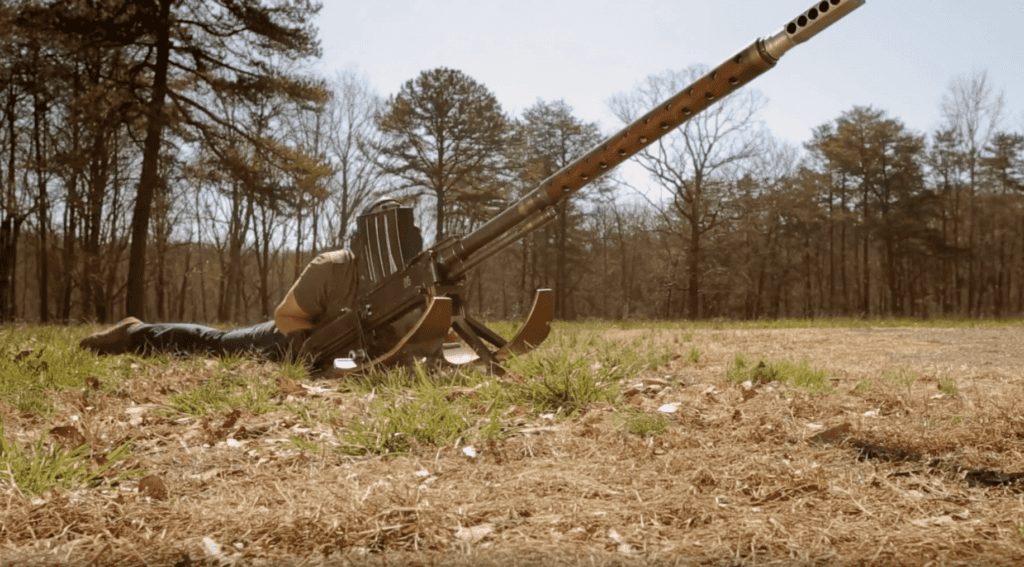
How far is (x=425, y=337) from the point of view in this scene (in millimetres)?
5199

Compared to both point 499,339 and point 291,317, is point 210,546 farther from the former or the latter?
point 499,339

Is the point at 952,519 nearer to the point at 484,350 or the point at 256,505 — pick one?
the point at 256,505

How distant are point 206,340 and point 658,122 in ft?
17.6

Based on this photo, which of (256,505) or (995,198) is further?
(995,198)

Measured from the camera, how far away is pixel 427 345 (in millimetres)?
5242

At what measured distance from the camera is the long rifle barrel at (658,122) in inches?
133

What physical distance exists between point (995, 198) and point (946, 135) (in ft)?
21.0

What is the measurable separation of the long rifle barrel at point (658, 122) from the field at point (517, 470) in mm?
1216

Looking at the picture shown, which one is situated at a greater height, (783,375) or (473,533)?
(783,375)

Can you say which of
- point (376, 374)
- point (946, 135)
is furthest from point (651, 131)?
point (946, 135)

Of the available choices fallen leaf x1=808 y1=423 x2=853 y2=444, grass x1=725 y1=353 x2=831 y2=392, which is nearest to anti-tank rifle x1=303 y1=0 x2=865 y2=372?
grass x1=725 y1=353 x2=831 y2=392

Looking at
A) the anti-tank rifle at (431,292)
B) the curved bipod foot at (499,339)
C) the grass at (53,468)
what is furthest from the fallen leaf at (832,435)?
the grass at (53,468)

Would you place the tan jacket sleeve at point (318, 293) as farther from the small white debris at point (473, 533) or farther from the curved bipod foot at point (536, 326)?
the small white debris at point (473, 533)

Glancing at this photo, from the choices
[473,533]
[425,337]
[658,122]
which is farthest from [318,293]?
[473,533]
